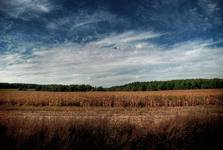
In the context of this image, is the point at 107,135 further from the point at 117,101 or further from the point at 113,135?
the point at 117,101

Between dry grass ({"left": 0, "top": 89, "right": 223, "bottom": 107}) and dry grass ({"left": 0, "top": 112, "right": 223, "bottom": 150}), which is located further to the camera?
dry grass ({"left": 0, "top": 89, "right": 223, "bottom": 107})

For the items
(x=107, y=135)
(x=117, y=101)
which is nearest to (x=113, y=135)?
(x=107, y=135)

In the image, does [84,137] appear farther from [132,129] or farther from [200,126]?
[200,126]

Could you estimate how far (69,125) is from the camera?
9875 millimetres

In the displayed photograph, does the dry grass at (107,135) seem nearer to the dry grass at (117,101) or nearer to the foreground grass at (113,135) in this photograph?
the foreground grass at (113,135)

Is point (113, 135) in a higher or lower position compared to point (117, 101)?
higher

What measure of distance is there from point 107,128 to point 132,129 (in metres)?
1.01

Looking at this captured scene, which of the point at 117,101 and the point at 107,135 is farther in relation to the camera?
the point at 117,101

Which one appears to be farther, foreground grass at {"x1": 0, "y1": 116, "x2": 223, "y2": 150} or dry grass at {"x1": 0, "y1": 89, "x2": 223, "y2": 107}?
dry grass at {"x1": 0, "y1": 89, "x2": 223, "y2": 107}

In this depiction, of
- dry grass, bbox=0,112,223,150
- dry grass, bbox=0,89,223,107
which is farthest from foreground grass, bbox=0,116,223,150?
dry grass, bbox=0,89,223,107

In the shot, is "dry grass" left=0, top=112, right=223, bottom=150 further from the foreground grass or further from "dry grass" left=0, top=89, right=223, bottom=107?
"dry grass" left=0, top=89, right=223, bottom=107

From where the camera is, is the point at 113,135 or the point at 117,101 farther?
the point at 117,101

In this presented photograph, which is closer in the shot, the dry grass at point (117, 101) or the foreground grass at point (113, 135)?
the foreground grass at point (113, 135)

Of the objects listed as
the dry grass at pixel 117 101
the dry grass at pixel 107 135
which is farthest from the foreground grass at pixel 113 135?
the dry grass at pixel 117 101
